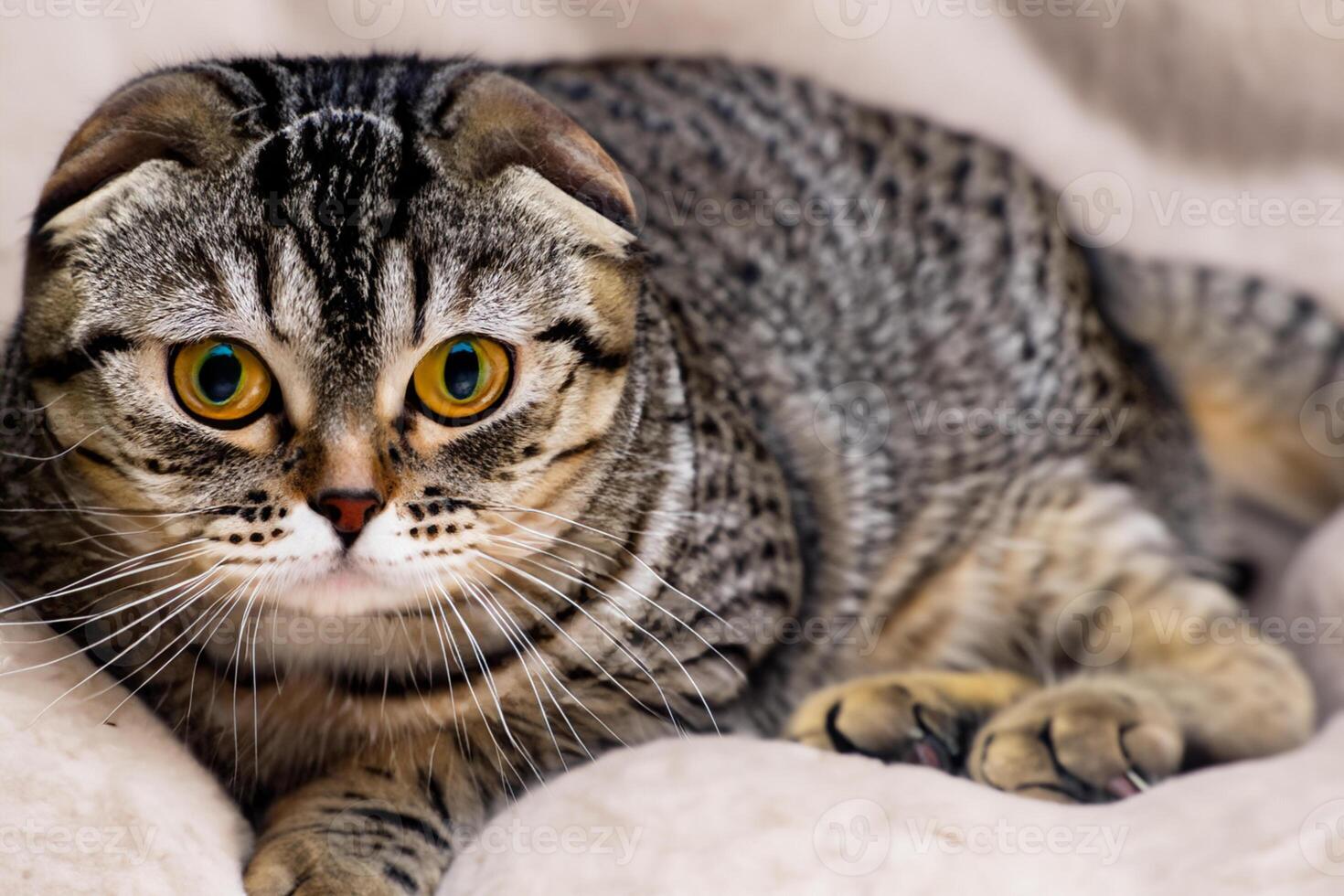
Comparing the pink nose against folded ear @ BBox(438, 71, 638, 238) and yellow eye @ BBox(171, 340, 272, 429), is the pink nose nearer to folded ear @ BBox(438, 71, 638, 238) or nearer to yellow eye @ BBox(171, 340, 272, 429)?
yellow eye @ BBox(171, 340, 272, 429)

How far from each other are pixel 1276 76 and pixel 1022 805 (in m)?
1.13

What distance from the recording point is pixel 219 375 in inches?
33.3

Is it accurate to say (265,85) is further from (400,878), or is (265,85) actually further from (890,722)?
(890,722)

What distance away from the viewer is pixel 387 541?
0.83m

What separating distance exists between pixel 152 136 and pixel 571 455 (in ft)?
1.14

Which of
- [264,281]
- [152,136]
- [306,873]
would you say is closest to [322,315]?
[264,281]

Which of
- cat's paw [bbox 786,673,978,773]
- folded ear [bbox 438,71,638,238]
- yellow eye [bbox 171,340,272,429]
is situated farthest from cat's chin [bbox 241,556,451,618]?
cat's paw [bbox 786,673,978,773]

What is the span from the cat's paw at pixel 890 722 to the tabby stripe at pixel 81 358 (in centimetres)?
62

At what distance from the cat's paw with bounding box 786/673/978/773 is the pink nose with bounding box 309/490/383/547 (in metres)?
0.46

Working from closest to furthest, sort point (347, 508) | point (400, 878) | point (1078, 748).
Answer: point (347, 508)
point (400, 878)
point (1078, 748)

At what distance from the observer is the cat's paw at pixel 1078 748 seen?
1.09 meters

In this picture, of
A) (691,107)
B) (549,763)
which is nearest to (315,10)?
(691,107)

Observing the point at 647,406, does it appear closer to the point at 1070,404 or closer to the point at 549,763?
the point at 549,763

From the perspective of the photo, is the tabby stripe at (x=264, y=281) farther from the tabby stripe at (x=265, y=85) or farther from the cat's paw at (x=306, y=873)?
the cat's paw at (x=306, y=873)
